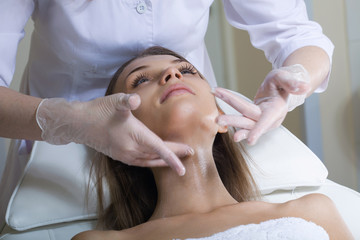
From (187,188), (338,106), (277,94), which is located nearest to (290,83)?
(277,94)

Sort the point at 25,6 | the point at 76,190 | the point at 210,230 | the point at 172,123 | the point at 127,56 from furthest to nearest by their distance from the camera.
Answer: the point at 127,56 → the point at 76,190 → the point at 25,6 → the point at 172,123 → the point at 210,230

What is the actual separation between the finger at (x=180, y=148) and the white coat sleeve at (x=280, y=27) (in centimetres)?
61

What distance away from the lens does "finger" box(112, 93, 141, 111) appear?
100cm

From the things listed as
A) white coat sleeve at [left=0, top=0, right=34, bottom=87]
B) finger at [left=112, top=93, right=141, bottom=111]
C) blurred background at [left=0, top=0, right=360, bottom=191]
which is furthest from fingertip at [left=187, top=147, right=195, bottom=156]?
blurred background at [left=0, top=0, right=360, bottom=191]

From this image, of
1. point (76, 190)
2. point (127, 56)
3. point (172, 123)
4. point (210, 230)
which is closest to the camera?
point (210, 230)

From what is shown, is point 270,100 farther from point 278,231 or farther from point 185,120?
point 278,231

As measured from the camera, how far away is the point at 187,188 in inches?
50.1

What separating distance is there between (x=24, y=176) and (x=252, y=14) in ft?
3.21

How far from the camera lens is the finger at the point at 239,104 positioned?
1.22 metres

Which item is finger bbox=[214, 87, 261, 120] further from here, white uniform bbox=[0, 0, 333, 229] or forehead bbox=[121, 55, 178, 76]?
white uniform bbox=[0, 0, 333, 229]

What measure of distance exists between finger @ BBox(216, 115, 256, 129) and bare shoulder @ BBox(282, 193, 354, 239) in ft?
0.76

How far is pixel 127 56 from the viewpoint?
159cm

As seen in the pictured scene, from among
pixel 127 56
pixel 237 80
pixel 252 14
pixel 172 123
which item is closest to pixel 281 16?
pixel 252 14

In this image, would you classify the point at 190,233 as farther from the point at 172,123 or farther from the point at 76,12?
the point at 76,12
